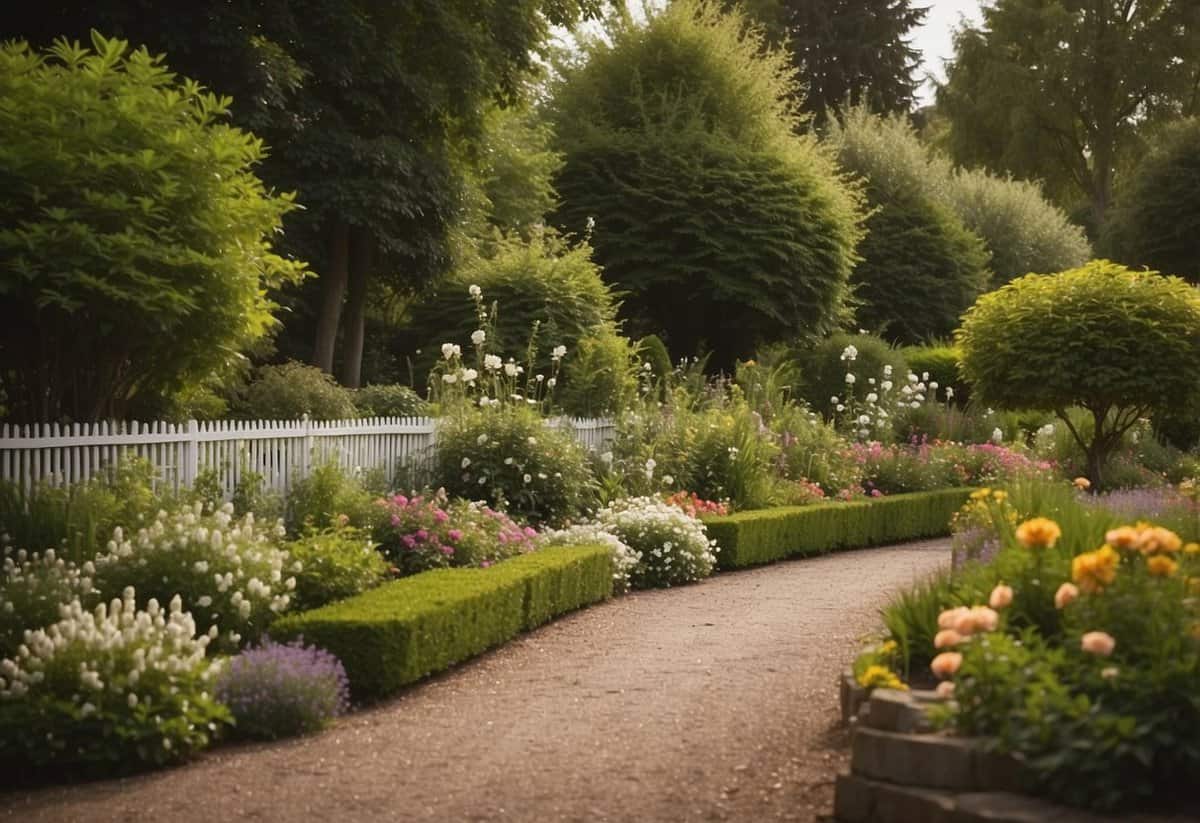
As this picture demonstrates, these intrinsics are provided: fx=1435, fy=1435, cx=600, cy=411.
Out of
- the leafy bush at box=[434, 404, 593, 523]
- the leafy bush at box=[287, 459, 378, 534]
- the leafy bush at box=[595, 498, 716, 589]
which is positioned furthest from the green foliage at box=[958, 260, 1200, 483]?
the leafy bush at box=[287, 459, 378, 534]

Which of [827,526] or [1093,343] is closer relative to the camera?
[827,526]

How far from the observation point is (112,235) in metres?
9.80

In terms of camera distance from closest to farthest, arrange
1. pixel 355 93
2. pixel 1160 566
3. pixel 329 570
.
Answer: pixel 1160 566, pixel 329 570, pixel 355 93

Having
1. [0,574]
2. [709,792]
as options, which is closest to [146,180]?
[0,574]

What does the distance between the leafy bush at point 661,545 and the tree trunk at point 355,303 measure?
8342 mm

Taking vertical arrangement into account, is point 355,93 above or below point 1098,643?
above

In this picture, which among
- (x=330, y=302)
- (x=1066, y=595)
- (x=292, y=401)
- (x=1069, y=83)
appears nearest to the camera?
(x=1066, y=595)

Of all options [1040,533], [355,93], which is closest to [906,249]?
[355,93]

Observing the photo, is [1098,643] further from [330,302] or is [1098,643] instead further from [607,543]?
[330,302]

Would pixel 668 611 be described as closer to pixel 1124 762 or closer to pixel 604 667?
pixel 604 667

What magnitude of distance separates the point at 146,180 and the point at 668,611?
16.8 feet

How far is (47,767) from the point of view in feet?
21.6

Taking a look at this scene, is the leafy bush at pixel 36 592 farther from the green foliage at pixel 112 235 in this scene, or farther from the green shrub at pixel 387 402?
the green shrub at pixel 387 402

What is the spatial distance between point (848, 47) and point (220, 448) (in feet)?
128
